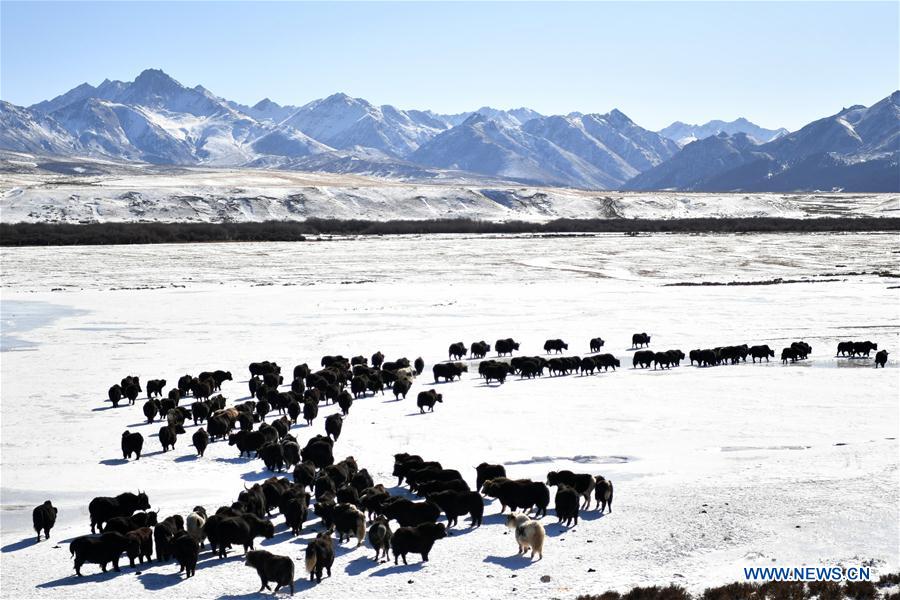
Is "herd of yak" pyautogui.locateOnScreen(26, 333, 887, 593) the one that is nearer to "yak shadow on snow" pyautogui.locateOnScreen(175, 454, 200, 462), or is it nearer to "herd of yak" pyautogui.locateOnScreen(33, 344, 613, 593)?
"herd of yak" pyautogui.locateOnScreen(33, 344, 613, 593)

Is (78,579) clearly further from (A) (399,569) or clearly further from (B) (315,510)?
(A) (399,569)

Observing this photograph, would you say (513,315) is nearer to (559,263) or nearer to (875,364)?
(875,364)

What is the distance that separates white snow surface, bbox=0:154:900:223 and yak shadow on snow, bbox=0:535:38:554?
380ft

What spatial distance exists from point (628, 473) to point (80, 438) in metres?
13.0

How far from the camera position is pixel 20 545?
13.5 m

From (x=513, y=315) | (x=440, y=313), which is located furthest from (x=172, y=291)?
(x=513, y=315)

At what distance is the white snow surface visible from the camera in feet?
417

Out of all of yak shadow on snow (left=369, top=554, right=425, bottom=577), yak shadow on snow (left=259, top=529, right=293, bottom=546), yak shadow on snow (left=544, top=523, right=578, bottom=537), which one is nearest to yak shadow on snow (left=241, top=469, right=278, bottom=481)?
yak shadow on snow (left=259, top=529, right=293, bottom=546)

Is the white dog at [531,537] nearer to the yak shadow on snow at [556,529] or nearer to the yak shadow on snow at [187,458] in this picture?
the yak shadow on snow at [556,529]

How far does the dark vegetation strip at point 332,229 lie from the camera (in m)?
94.2

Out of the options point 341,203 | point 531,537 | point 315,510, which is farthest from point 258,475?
point 341,203

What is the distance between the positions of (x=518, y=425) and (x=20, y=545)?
11.5 m

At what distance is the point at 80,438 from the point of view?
65.0 ft

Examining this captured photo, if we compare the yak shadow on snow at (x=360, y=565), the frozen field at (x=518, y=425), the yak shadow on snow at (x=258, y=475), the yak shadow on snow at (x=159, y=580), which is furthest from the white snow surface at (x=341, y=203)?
the yak shadow on snow at (x=360, y=565)
